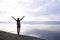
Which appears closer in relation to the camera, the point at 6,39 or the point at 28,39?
the point at 6,39

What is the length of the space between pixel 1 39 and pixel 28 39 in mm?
3530

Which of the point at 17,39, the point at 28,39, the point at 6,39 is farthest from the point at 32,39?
the point at 6,39

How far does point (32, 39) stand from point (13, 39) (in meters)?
2.62

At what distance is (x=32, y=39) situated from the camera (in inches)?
757

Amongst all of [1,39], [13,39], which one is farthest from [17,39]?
[1,39]

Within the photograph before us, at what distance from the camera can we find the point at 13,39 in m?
17.9

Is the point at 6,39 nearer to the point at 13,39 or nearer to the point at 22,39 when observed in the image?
the point at 13,39

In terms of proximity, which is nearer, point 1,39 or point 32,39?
point 1,39

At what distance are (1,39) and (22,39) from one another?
2.67 meters

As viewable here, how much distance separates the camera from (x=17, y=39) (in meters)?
18.1

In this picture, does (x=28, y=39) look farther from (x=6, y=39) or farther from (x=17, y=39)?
(x=6, y=39)

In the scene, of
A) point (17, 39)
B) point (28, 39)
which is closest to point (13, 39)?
point (17, 39)

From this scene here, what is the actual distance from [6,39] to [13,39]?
85 cm

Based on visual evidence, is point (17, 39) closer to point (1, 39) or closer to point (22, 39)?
point (22, 39)
